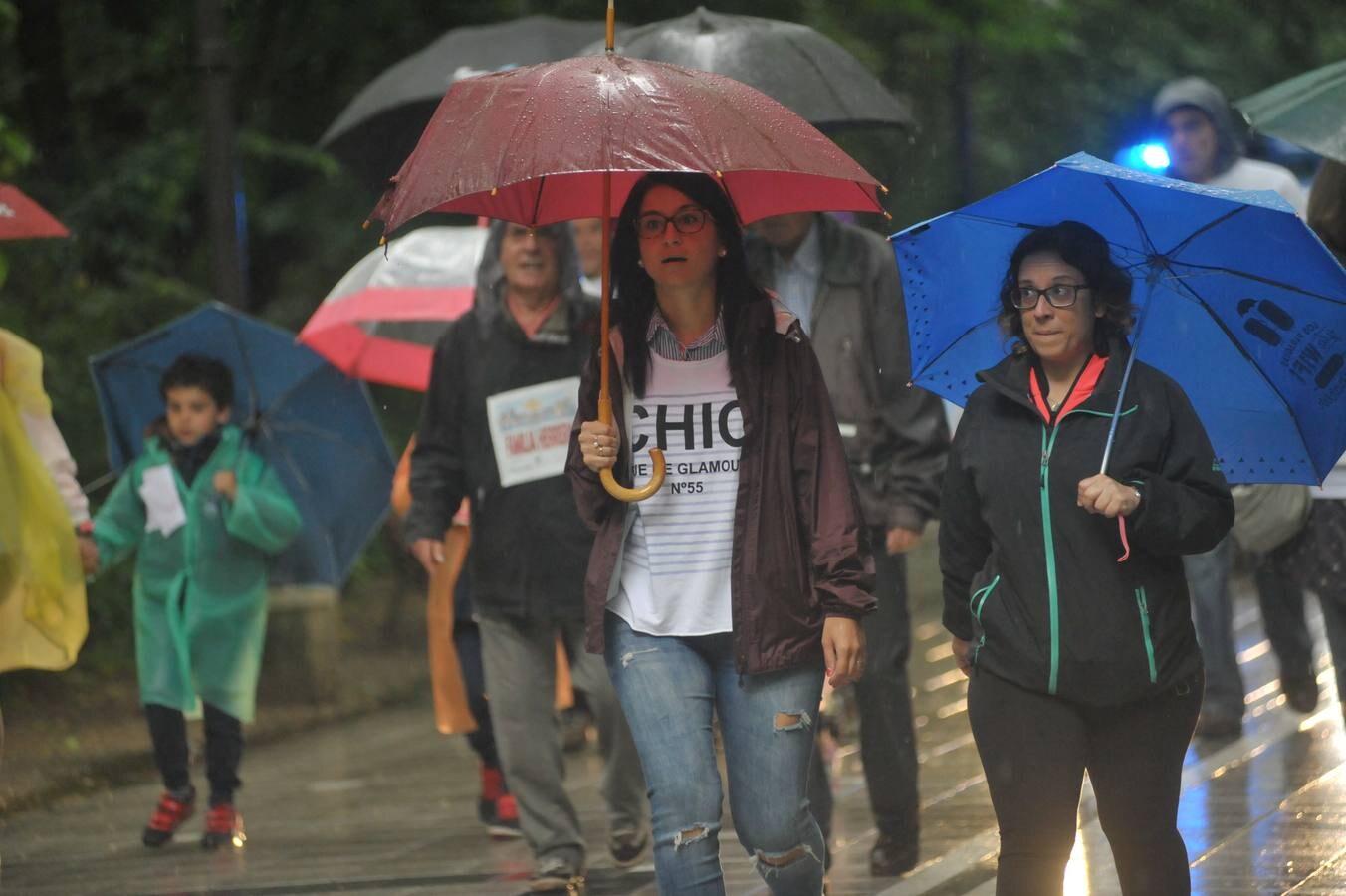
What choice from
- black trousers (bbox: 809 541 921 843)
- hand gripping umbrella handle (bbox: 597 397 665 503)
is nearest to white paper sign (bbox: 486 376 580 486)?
black trousers (bbox: 809 541 921 843)

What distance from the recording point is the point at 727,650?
5027mm

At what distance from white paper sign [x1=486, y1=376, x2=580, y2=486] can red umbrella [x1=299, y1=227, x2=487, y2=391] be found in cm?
199

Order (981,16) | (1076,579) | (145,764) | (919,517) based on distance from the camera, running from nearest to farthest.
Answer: (1076,579), (919,517), (145,764), (981,16)

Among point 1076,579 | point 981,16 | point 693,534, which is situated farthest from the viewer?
point 981,16

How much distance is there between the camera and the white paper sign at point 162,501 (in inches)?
316

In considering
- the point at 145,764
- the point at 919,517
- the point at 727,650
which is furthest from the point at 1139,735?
the point at 145,764

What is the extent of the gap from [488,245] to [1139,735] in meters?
3.41

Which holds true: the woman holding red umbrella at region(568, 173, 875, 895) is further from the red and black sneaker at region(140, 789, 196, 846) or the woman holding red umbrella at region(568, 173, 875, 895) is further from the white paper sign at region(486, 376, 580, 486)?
the red and black sneaker at region(140, 789, 196, 846)

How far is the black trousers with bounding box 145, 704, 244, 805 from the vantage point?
8023mm

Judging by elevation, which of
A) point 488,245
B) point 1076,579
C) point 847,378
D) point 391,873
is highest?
point 488,245

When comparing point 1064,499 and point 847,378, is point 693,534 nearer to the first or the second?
point 1064,499

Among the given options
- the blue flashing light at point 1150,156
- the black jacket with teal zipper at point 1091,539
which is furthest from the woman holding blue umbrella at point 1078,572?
the blue flashing light at point 1150,156

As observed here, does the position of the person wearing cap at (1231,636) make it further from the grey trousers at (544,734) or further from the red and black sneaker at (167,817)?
the red and black sneaker at (167,817)

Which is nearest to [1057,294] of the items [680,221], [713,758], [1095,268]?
[1095,268]
